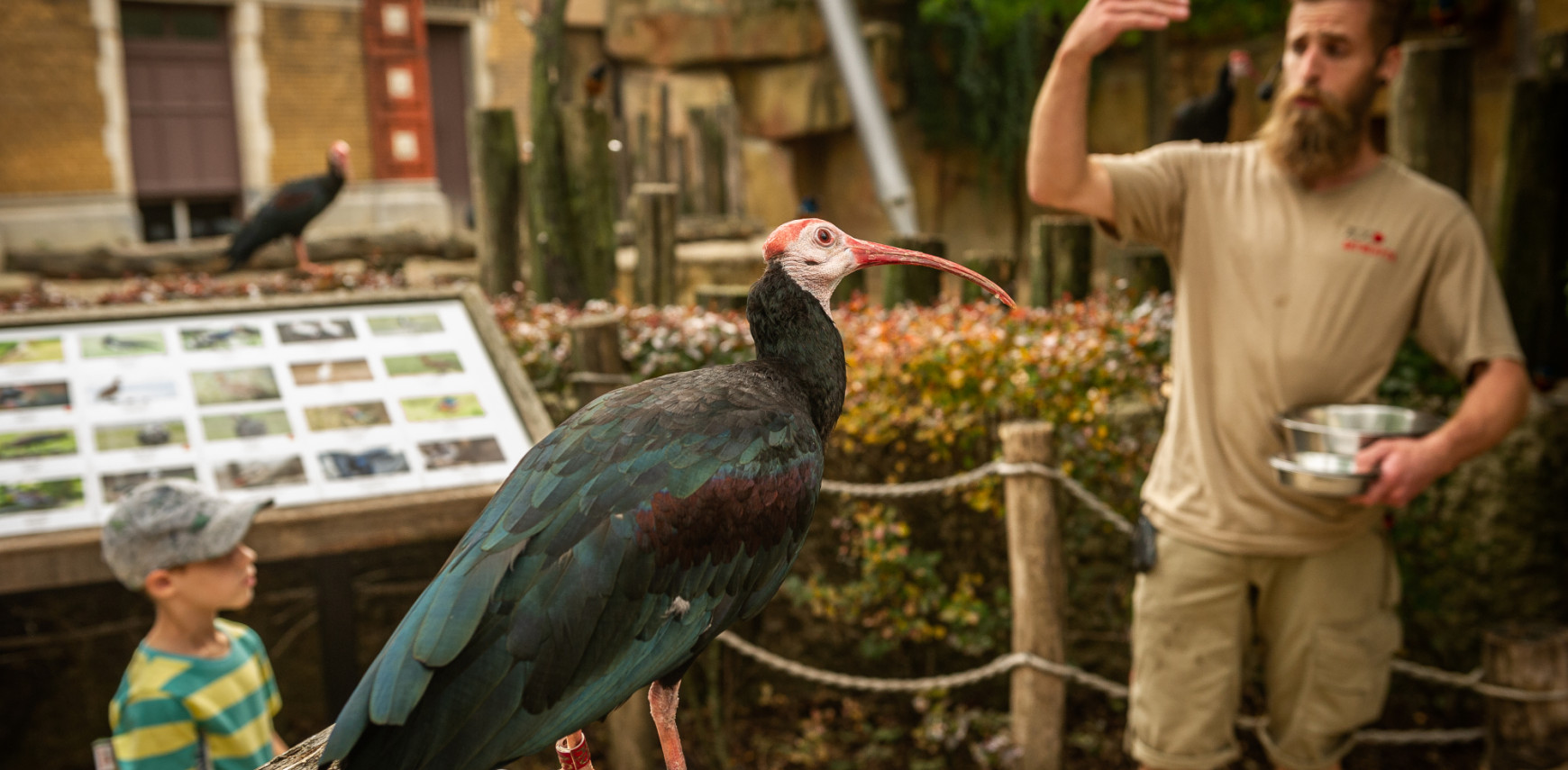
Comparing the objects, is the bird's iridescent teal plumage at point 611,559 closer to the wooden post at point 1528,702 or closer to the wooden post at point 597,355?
the wooden post at point 597,355

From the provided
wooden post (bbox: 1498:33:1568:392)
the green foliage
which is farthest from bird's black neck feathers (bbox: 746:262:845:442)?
wooden post (bbox: 1498:33:1568:392)

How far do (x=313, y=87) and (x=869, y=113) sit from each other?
8.39 m

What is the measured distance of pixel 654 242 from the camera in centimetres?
594

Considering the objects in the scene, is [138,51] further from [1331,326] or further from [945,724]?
[1331,326]

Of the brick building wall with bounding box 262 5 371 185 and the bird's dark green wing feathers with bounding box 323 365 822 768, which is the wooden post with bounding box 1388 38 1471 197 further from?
the brick building wall with bounding box 262 5 371 185

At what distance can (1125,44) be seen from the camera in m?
17.0

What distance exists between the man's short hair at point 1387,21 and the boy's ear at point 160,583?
301 centimetres

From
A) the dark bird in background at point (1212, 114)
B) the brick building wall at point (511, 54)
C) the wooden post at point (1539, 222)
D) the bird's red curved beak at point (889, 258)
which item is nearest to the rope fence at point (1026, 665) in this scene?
the wooden post at point (1539, 222)

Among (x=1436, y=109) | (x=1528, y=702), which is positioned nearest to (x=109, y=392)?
(x=1528, y=702)

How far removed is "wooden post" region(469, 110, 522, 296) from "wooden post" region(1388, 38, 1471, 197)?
13.7 ft

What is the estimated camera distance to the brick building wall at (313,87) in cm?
1631

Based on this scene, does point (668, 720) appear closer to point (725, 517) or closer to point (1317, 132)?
point (725, 517)

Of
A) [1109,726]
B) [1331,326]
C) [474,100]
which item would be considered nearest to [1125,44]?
[474,100]

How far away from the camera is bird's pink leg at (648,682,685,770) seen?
139 cm
